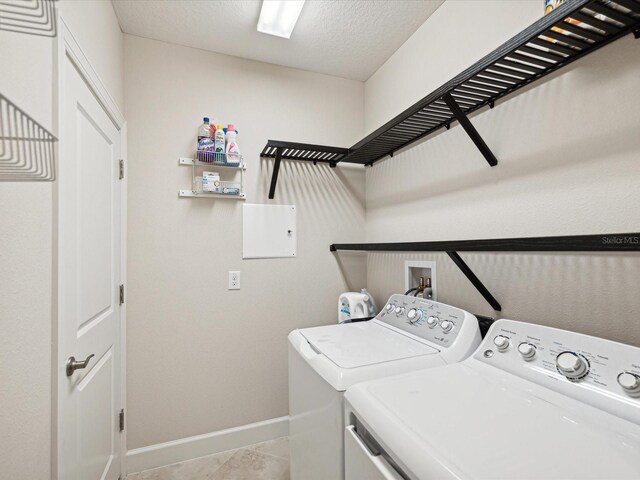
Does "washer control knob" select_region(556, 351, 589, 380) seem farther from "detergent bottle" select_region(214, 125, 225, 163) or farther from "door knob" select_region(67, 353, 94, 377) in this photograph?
"detergent bottle" select_region(214, 125, 225, 163)

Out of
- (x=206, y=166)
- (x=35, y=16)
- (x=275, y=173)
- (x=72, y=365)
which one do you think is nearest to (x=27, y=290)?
(x=72, y=365)

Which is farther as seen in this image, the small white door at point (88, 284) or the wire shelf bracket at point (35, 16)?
the small white door at point (88, 284)

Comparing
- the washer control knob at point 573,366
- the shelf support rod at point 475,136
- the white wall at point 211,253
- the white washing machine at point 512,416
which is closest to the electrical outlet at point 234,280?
the white wall at point 211,253

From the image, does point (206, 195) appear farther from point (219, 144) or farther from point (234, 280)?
point (234, 280)

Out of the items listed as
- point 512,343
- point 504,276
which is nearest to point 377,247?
point 504,276

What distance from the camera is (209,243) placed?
6.91 ft

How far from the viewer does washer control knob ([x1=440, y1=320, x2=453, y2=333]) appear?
53.1 inches

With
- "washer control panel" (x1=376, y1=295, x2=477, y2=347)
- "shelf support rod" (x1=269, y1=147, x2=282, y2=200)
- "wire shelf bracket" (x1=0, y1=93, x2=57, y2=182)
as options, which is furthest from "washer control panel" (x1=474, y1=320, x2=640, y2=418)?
"shelf support rod" (x1=269, y1=147, x2=282, y2=200)

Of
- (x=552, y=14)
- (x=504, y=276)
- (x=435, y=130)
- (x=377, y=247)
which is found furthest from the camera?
(x=377, y=247)

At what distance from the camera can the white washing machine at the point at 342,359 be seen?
110 centimetres

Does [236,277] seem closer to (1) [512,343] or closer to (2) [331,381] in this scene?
(2) [331,381]

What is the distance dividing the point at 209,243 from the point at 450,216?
5.01 feet

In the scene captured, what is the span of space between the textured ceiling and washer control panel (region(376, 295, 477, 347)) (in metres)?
1.65
